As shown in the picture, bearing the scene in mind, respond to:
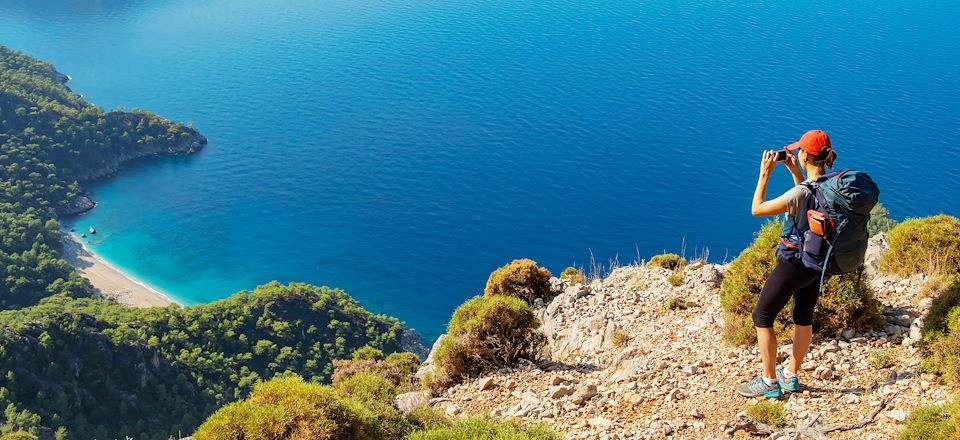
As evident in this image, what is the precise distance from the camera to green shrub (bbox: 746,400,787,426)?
21.9 ft

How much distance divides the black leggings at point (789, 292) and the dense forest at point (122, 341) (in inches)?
1216

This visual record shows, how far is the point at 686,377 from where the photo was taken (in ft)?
27.5

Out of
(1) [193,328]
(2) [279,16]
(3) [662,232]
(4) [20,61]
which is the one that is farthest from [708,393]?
(2) [279,16]

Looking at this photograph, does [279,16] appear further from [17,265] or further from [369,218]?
[17,265]

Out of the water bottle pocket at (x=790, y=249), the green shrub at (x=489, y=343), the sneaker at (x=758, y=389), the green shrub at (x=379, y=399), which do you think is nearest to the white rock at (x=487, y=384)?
the green shrub at (x=489, y=343)

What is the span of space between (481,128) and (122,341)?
47798mm

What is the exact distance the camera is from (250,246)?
208 ft

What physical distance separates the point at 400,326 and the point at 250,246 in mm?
19641

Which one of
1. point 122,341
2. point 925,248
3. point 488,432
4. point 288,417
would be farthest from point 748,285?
point 122,341

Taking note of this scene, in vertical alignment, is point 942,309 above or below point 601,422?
above

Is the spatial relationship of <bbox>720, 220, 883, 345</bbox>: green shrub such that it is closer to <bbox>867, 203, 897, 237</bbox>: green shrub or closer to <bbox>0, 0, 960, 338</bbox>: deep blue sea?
<bbox>867, 203, 897, 237</bbox>: green shrub

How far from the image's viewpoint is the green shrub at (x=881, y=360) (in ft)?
24.6

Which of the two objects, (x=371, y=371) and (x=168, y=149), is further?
(x=168, y=149)

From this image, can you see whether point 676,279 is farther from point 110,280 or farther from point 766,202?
point 110,280
